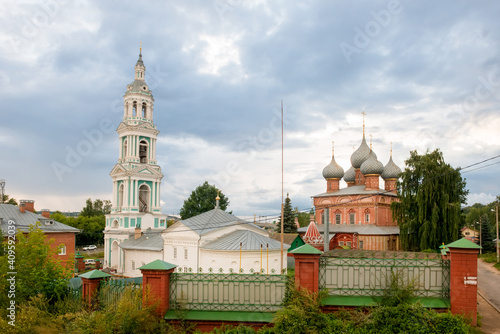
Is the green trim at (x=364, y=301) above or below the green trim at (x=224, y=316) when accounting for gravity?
above

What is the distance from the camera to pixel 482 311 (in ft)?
36.3

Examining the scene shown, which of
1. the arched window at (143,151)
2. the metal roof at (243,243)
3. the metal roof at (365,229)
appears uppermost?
the arched window at (143,151)

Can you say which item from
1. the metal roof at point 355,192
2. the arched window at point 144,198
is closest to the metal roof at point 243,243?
the arched window at point 144,198

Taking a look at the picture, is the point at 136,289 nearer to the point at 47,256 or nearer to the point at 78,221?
the point at 47,256

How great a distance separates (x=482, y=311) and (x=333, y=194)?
35.3 meters

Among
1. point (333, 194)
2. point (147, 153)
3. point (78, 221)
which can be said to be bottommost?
point (78, 221)

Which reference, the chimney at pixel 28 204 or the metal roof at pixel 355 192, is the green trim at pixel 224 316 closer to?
the chimney at pixel 28 204

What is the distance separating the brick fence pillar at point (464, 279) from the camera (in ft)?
29.5

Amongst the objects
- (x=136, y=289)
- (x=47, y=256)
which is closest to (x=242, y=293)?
(x=136, y=289)

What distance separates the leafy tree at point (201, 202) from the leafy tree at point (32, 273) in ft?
149

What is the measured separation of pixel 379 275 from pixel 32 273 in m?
9.97

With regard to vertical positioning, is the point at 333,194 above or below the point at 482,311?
above

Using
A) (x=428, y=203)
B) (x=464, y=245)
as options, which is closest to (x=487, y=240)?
(x=428, y=203)

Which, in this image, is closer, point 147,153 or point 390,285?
point 390,285
